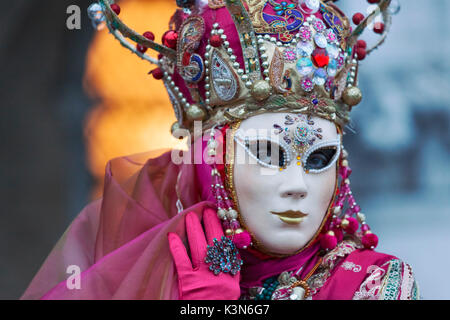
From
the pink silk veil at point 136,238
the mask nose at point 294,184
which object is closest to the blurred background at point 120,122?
the pink silk veil at point 136,238

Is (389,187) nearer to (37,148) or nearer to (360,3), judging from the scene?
(360,3)

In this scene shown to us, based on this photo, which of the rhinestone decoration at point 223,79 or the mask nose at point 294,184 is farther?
the rhinestone decoration at point 223,79

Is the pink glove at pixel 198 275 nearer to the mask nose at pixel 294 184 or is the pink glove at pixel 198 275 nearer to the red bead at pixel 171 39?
the mask nose at pixel 294 184

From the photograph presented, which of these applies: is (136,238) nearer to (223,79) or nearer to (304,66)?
(223,79)

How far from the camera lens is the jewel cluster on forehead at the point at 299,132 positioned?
194 centimetres

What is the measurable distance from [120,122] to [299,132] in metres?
1.77

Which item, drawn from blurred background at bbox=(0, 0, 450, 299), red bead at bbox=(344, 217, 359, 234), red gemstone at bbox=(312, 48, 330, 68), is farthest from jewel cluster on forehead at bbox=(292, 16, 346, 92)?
blurred background at bbox=(0, 0, 450, 299)

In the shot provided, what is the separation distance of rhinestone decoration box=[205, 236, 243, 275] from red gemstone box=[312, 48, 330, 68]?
0.60 metres

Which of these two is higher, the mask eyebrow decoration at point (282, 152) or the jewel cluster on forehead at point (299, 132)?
the jewel cluster on forehead at point (299, 132)

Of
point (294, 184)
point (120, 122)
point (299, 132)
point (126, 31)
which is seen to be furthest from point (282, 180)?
point (120, 122)

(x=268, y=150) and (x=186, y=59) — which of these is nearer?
(x=268, y=150)

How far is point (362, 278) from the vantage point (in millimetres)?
1890

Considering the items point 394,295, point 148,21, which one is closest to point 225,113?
point 394,295

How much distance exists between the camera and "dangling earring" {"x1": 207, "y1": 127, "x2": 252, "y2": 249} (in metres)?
1.94
